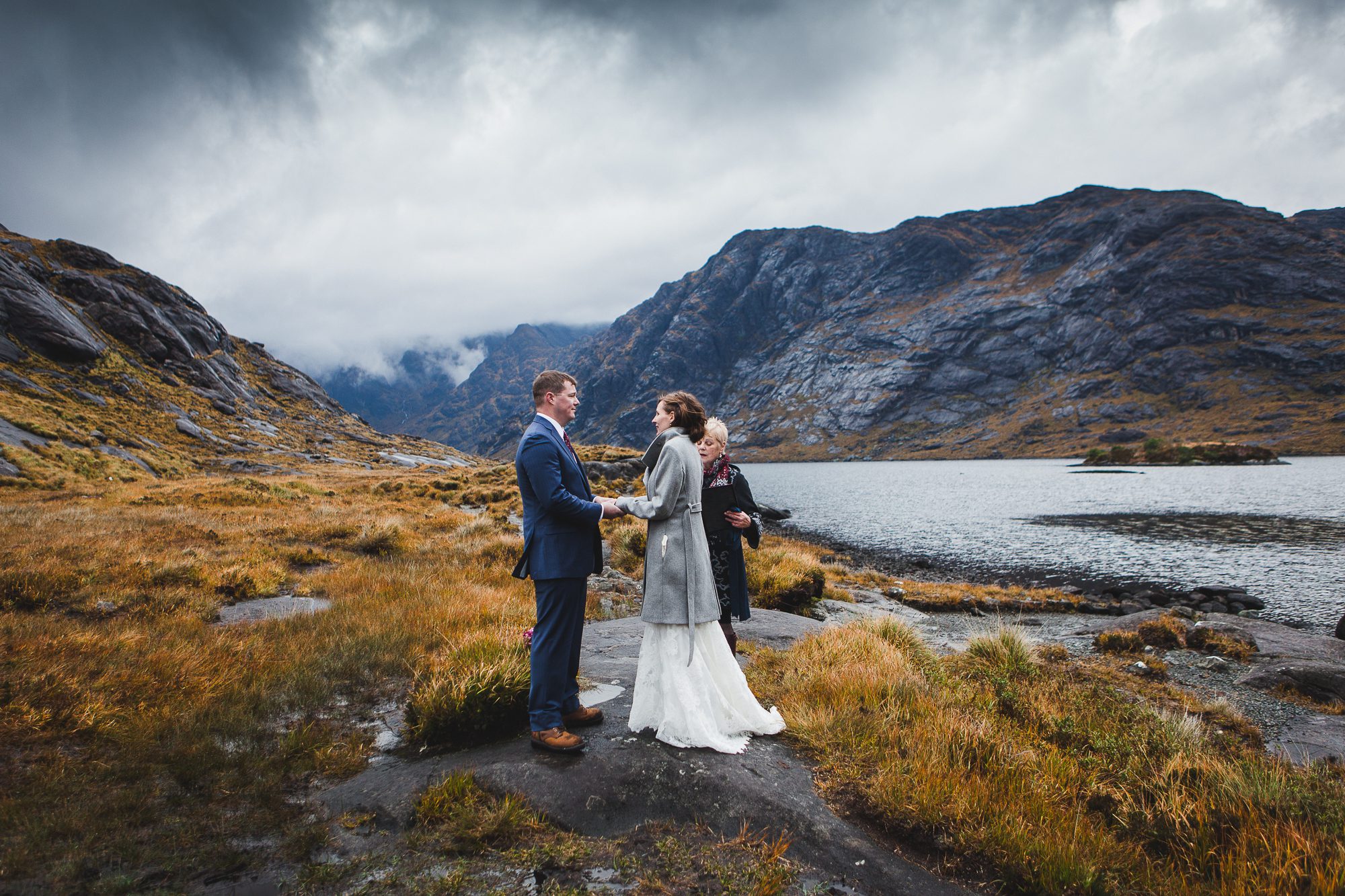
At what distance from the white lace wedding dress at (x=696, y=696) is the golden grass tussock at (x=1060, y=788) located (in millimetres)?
537

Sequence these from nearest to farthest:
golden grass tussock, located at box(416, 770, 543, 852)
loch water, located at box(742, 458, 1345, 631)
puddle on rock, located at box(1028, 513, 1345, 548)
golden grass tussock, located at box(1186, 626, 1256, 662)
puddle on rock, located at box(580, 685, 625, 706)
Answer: golden grass tussock, located at box(416, 770, 543, 852) < puddle on rock, located at box(580, 685, 625, 706) < golden grass tussock, located at box(1186, 626, 1256, 662) < loch water, located at box(742, 458, 1345, 631) < puddle on rock, located at box(1028, 513, 1345, 548)

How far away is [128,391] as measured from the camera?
187 ft

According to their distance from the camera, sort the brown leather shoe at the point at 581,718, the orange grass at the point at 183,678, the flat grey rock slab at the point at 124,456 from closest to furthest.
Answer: the orange grass at the point at 183,678 → the brown leather shoe at the point at 581,718 → the flat grey rock slab at the point at 124,456

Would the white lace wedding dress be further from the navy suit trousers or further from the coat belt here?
the navy suit trousers

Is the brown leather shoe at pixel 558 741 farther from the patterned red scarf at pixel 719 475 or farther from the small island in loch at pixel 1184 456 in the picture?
the small island in loch at pixel 1184 456

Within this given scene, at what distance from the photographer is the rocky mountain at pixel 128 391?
34781mm

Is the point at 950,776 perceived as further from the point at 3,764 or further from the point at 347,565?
the point at 347,565

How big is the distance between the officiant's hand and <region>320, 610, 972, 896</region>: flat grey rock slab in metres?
2.68

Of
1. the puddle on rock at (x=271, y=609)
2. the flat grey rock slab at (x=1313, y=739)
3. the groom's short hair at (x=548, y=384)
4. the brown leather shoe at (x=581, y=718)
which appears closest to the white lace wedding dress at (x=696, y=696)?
the brown leather shoe at (x=581, y=718)

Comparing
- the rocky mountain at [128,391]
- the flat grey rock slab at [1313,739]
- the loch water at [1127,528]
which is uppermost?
the rocky mountain at [128,391]

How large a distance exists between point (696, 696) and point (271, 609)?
8100 millimetres

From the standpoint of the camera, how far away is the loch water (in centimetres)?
2336

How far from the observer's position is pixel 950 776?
13.8ft

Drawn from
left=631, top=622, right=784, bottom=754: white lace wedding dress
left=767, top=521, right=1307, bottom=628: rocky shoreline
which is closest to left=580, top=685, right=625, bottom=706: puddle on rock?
left=631, top=622, right=784, bottom=754: white lace wedding dress
